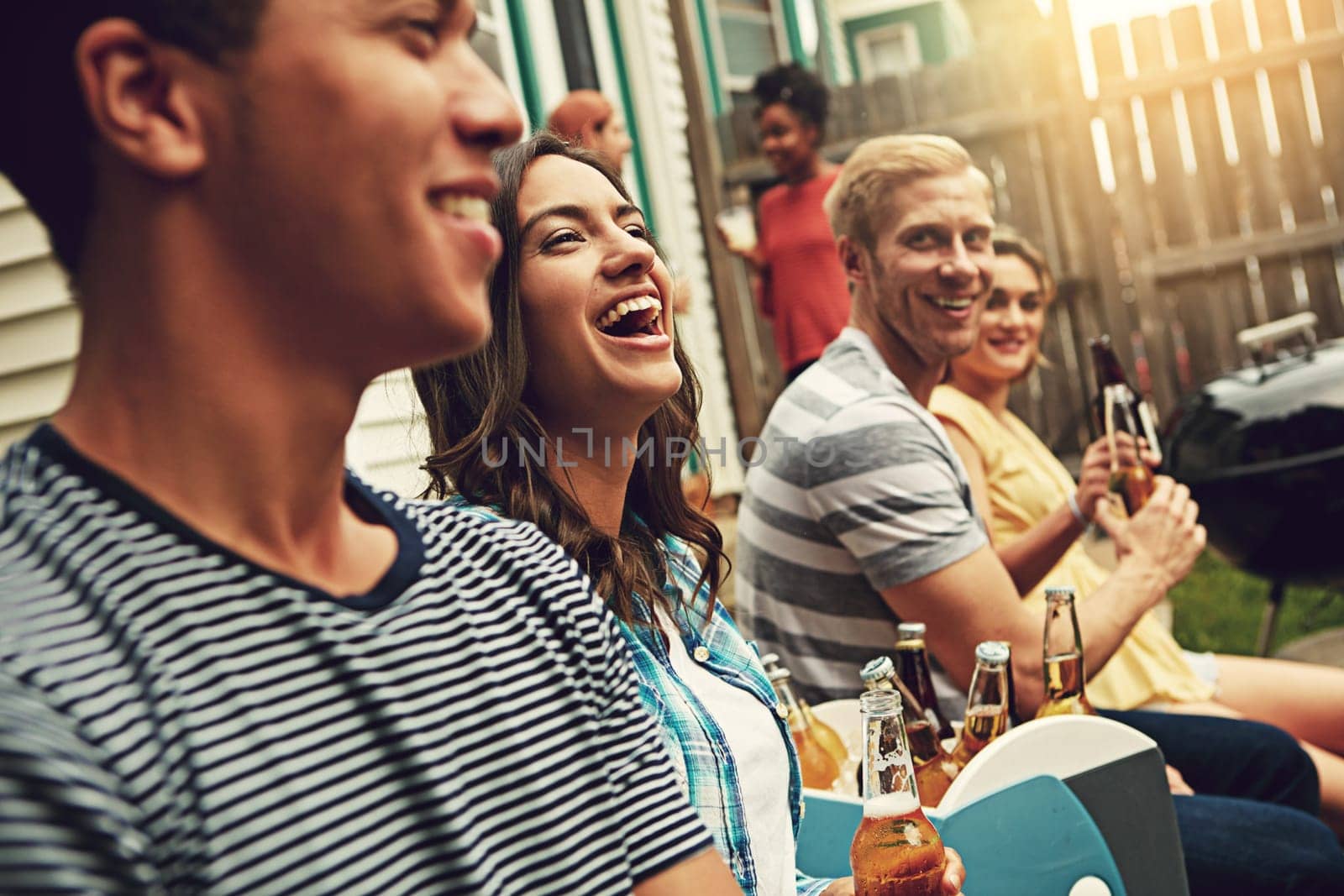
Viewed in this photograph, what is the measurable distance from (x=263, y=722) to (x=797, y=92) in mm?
5413

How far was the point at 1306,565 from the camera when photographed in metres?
4.11

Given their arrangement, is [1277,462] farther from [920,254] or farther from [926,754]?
[926,754]

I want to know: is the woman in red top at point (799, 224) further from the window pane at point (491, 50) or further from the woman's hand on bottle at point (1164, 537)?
the woman's hand on bottle at point (1164, 537)

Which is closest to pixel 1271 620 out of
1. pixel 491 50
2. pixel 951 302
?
pixel 951 302

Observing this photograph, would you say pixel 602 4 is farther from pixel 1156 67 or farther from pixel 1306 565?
pixel 1306 565

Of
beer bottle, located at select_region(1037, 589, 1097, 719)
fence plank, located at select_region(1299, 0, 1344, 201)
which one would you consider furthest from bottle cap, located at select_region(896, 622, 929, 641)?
fence plank, located at select_region(1299, 0, 1344, 201)

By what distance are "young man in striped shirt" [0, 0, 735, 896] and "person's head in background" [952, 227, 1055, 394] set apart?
114 inches

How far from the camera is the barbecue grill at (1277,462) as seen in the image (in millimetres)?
3990

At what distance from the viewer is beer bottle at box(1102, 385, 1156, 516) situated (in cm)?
297

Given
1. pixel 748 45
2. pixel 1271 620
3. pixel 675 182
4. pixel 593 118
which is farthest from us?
pixel 748 45

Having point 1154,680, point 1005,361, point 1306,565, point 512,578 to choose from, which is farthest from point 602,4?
point 512,578

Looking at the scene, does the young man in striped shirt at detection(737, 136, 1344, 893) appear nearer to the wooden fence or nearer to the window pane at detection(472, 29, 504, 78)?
the window pane at detection(472, 29, 504, 78)

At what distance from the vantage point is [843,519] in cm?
245

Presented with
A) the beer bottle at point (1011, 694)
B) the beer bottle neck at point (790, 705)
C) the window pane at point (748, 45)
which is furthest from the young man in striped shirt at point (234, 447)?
the window pane at point (748, 45)
